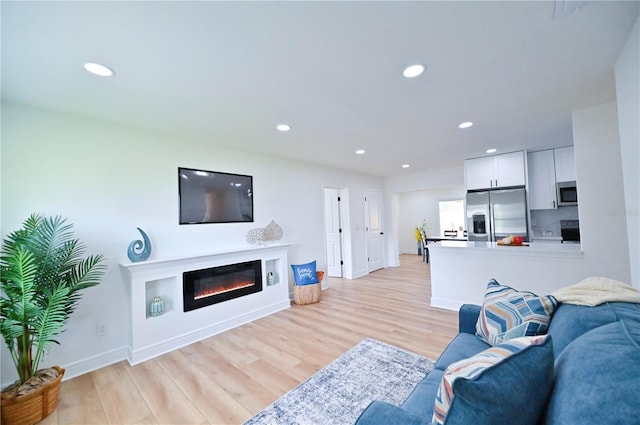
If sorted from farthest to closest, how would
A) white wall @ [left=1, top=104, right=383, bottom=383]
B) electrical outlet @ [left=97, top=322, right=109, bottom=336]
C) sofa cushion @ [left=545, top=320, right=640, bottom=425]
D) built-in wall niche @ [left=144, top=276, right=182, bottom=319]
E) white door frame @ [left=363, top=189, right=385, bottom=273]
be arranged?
1. white door frame @ [left=363, top=189, right=385, bottom=273]
2. built-in wall niche @ [left=144, top=276, right=182, bottom=319]
3. electrical outlet @ [left=97, top=322, right=109, bottom=336]
4. white wall @ [left=1, top=104, right=383, bottom=383]
5. sofa cushion @ [left=545, top=320, right=640, bottom=425]

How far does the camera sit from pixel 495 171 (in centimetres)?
456

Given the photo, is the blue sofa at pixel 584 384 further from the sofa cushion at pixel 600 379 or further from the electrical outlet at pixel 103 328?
the electrical outlet at pixel 103 328

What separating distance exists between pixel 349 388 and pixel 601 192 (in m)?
3.21

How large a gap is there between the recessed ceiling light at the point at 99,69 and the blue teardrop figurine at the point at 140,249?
154 centimetres

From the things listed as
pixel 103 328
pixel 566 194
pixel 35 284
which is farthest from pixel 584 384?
pixel 566 194

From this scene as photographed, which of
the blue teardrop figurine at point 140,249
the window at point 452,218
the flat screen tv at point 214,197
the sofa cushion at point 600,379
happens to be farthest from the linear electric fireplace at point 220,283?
the window at point 452,218

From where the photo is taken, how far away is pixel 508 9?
1.34m

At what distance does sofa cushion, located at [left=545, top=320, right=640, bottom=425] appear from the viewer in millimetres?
559

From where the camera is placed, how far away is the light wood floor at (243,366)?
1.84 meters

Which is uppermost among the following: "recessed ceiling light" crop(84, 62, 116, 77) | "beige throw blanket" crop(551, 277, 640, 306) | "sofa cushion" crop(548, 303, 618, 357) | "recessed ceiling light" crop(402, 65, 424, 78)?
"recessed ceiling light" crop(84, 62, 116, 77)

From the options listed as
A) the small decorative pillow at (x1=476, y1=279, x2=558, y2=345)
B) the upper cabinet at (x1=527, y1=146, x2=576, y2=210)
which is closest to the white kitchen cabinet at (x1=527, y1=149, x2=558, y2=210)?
the upper cabinet at (x1=527, y1=146, x2=576, y2=210)

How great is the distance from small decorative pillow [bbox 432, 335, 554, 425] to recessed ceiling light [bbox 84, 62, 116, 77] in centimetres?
257

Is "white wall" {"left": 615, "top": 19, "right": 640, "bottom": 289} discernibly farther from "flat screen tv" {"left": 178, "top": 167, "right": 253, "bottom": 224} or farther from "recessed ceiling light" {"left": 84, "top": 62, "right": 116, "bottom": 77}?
"flat screen tv" {"left": 178, "top": 167, "right": 253, "bottom": 224}

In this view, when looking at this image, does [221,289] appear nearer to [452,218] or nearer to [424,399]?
[424,399]
